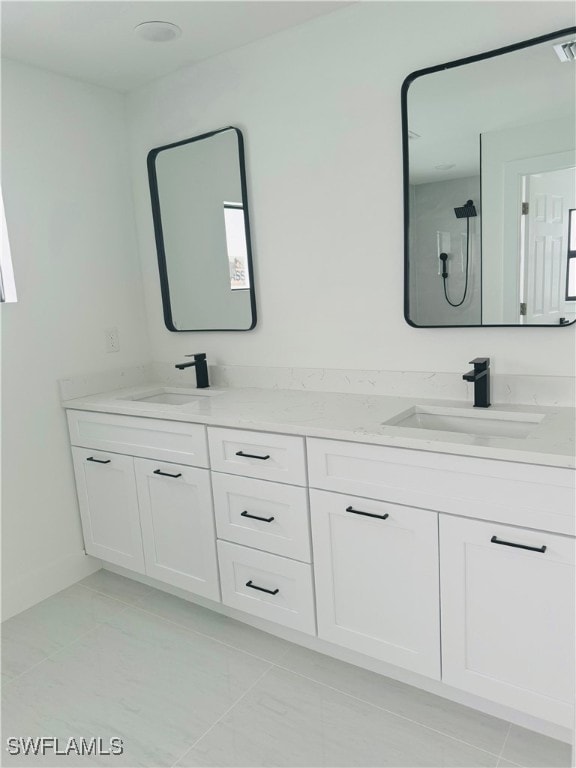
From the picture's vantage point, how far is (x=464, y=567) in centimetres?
161

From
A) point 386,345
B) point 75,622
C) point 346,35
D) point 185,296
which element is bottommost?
point 75,622

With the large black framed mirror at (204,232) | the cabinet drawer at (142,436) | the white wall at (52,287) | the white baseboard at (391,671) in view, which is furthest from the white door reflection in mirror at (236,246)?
the white baseboard at (391,671)

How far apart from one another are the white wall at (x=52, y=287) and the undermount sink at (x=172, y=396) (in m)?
0.26

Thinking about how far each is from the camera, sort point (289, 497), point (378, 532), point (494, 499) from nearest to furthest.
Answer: point (494, 499), point (378, 532), point (289, 497)

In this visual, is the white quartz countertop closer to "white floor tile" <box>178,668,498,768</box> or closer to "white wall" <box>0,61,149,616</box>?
"white wall" <box>0,61,149,616</box>

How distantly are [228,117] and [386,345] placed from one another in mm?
1257

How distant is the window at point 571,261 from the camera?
5.67 feet

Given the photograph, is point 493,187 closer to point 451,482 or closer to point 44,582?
point 451,482

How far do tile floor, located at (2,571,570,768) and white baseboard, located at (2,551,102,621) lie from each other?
84mm

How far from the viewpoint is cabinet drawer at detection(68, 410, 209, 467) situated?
7.14 feet

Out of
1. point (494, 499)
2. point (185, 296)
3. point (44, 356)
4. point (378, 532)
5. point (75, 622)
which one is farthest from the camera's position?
point (185, 296)

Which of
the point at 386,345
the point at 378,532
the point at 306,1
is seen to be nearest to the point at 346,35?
the point at 306,1

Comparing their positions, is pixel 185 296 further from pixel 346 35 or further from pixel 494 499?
pixel 494 499

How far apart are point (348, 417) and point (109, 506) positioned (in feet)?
4.27
